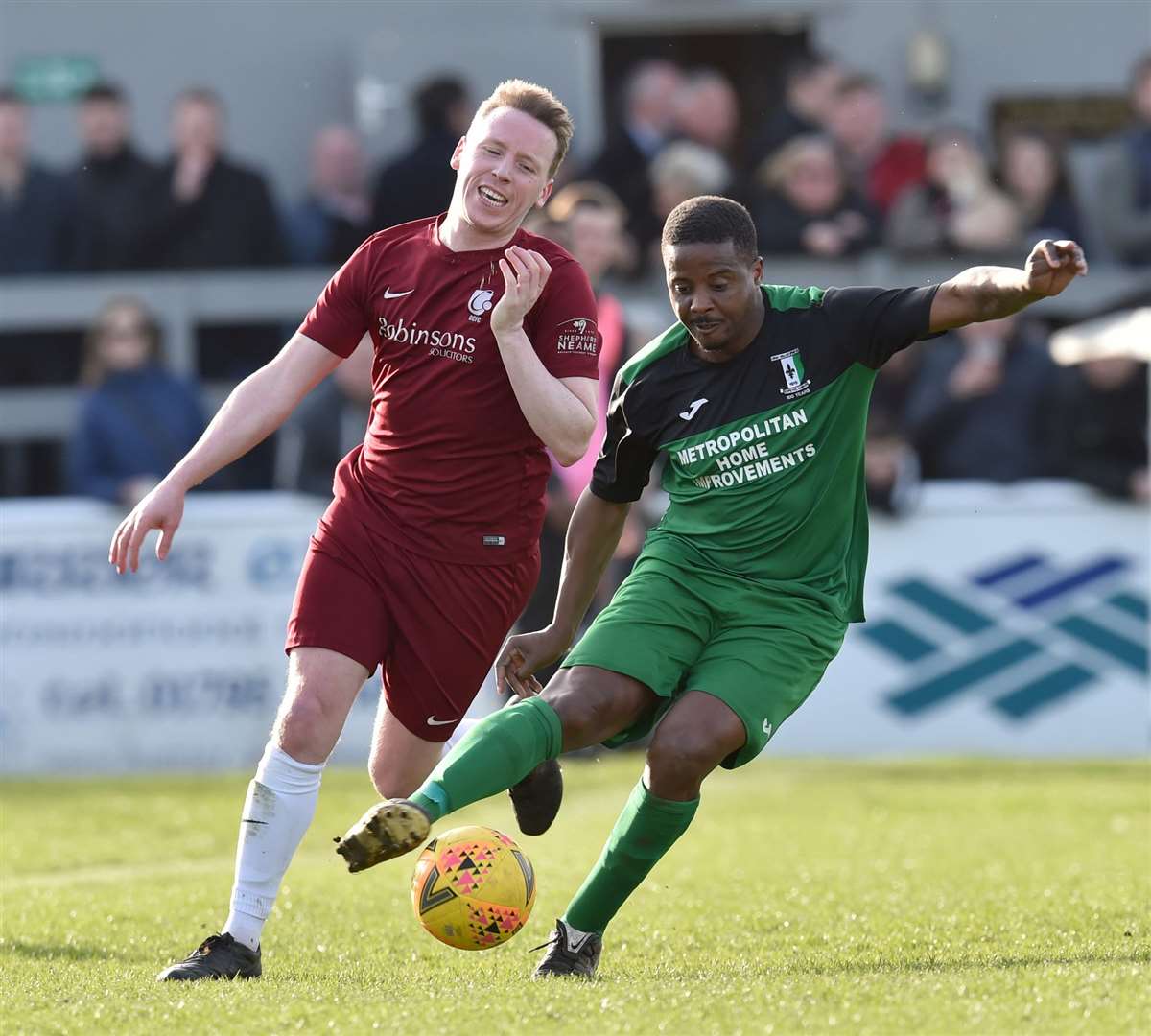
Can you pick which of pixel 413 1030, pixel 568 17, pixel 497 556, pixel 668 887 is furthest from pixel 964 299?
pixel 568 17

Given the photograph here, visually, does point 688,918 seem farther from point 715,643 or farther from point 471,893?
point 471,893

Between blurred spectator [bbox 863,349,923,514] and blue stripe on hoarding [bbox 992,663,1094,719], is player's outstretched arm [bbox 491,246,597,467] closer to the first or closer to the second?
blurred spectator [bbox 863,349,923,514]

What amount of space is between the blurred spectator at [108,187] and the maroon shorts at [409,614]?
9.48m

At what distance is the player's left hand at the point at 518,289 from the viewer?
604cm

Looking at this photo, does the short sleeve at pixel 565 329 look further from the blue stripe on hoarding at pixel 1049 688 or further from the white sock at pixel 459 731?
the blue stripe on hoarding at pixel 1049 688

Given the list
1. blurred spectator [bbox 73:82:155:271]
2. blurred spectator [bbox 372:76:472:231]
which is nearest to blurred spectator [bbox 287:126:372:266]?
blurred spectator [bbox 372:76:472:231]

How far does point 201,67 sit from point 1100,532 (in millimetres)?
8796

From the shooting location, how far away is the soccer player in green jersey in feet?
19.5

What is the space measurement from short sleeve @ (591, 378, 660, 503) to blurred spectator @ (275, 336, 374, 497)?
7.09 metres

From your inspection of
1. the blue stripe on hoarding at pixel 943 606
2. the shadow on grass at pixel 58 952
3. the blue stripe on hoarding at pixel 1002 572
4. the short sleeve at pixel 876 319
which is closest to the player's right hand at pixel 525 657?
the short sleeve at pixel 876 319

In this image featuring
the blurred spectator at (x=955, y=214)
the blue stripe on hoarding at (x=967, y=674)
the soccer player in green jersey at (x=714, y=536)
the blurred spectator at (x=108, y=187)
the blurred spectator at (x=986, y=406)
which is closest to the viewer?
the soccer player in green jersey at (x=714, y=536)

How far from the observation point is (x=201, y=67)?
58.9 ft

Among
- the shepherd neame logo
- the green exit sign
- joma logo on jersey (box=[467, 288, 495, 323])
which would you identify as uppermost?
the green exit sign

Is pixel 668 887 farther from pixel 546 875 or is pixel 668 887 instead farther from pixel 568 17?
pixel 568 17
